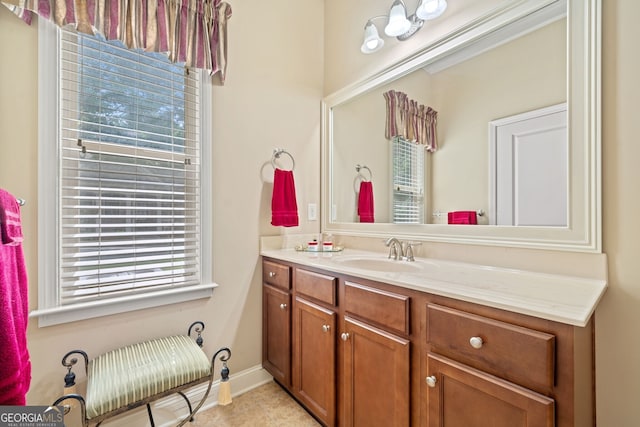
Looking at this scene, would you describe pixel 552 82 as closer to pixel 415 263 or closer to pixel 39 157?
pixel 415 263

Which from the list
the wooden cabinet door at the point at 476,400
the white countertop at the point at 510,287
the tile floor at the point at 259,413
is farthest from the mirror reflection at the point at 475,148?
the tile floor at the point at 259,413

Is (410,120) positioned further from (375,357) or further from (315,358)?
(315,358)

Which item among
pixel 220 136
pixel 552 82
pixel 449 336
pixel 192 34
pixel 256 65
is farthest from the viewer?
pixel 256 65

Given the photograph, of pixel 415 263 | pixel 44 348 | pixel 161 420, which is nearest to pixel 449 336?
pixel 415 263

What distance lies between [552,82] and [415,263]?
3.21 ft

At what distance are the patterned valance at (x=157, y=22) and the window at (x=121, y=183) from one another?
9cm

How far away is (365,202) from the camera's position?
2.04 metres

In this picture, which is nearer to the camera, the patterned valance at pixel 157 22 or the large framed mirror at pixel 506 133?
the large framed mirror at pixel 506 133

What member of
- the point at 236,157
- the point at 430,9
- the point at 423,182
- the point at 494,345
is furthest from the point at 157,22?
the point at 494,345

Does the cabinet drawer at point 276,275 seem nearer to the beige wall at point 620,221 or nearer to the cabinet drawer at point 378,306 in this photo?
the cabinet drawer at point 378,306

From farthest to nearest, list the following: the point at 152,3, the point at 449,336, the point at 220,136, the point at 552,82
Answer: the point at 220,136
the point at 152,3
the point at 552,82
the point at 449,336

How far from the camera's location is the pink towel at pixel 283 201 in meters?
1.89

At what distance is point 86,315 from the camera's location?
1344 millimetres

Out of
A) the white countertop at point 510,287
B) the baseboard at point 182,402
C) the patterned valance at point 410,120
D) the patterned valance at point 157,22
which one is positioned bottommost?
the baseboard at point 182,402
